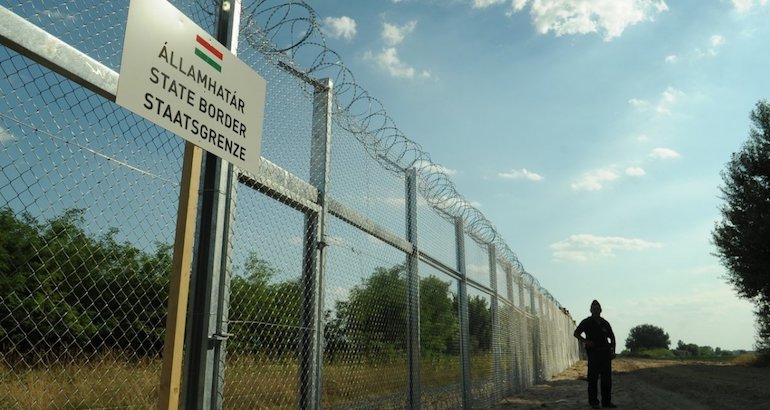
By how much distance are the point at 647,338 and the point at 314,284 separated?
131 m

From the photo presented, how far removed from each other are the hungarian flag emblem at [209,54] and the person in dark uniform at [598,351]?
743 centimetres

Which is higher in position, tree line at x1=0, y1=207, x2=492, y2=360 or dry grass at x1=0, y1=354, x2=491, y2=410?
tree line at x1=0, y1=207, x2=492, y2=360

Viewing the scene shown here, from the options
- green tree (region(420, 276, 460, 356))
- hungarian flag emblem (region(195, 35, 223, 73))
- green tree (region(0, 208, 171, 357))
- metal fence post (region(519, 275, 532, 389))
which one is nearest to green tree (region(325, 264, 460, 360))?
green tree (region(420, 276, 460, 356))

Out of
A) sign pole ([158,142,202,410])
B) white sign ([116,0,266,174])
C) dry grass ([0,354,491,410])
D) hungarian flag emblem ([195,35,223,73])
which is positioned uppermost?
hungarian flag emblem ([195,35,223,73])

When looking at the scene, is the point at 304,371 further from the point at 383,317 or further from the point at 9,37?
the point at 9,37

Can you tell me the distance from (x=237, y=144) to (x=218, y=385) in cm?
114

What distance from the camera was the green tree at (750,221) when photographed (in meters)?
19.9

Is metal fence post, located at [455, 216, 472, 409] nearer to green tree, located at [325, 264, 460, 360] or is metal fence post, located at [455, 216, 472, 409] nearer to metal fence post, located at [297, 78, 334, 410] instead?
green tree, located at [325, 264, 460, 360]

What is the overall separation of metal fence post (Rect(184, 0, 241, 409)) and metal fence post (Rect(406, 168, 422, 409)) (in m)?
3.07

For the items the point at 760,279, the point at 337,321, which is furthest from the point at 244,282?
the point at 760,279

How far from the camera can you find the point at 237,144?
2.49m

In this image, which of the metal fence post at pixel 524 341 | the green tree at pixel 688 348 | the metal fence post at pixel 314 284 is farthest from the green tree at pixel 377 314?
the green tree at pixel 688 348

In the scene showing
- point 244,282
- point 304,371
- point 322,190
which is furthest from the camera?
point 322,190

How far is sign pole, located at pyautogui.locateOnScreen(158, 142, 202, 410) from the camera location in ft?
7.06
